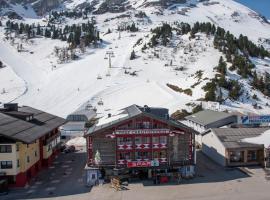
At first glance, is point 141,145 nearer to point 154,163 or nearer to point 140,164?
point 140,164

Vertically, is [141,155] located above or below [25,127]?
below

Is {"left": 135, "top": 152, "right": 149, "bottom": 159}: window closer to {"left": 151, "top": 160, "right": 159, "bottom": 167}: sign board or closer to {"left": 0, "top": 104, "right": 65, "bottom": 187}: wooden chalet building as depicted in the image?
{"left": 151, "top": 160, "right": 159, "bottom": 167}: sign board

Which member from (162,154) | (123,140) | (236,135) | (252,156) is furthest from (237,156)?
(123,140)

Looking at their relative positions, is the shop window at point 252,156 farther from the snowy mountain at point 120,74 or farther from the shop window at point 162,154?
the snowy mountain at point 120,74

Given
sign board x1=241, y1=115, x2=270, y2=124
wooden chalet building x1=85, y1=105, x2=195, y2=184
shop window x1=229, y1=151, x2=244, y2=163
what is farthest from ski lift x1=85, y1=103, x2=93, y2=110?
shop window x1=229, y1=151, x2=244, y2=163

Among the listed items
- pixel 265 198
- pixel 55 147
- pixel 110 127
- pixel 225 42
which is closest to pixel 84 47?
pixel 225 42

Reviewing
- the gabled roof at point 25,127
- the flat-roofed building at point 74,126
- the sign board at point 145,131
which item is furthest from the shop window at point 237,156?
the flat-roofed building at point 74,126

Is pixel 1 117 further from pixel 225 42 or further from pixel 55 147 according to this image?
pixel 225 42
